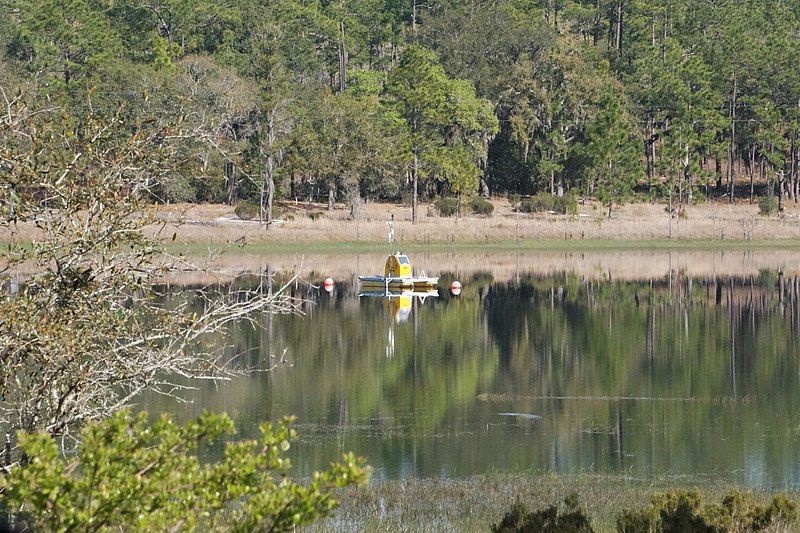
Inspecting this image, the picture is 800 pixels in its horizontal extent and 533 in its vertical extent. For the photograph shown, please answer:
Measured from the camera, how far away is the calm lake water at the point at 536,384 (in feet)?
72.8

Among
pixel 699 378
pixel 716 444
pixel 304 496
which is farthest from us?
pixel 699 378

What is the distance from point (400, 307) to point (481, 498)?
29.6 meters

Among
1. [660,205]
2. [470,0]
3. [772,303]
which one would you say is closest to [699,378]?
[772,303]

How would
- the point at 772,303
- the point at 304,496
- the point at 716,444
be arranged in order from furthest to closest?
the point at 772,303 → the point at 716,444 → the point at 304,496

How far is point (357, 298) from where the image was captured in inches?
1984

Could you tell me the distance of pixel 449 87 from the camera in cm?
9262

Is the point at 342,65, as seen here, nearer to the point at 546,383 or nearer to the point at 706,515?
the point at 546,383

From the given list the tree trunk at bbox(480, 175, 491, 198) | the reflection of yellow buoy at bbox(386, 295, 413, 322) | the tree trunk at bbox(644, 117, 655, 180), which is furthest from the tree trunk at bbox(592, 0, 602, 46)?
the reflection of yellow buoy at bbox(386, 295, 413, 322)

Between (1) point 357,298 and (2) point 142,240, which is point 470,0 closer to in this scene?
(1) point 357,298

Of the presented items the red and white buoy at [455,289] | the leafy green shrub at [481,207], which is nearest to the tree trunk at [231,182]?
the leafy green shrub at [481,207]

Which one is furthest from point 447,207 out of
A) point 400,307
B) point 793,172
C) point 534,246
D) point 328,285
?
point 400,307

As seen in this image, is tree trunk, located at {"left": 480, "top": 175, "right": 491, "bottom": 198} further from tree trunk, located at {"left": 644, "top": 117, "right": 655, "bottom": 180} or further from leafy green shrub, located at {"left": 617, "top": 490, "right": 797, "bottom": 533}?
leafy green shrub, located at {"left": 617, "top": 490, "right": 797, "bottom": 533}

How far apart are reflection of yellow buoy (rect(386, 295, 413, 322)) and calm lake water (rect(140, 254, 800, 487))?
84mm

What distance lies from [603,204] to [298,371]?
60454 millimetres
